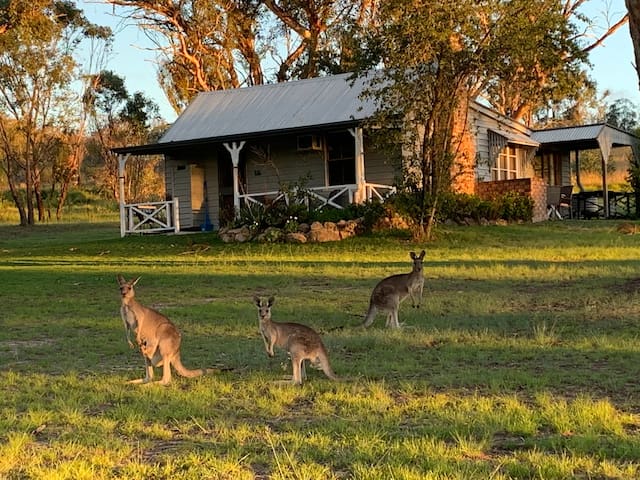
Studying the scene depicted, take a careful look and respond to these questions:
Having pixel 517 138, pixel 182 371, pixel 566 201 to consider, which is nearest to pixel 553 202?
pixel 566 201

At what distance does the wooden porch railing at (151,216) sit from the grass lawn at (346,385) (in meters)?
12.0

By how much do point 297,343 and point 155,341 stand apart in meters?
1.27

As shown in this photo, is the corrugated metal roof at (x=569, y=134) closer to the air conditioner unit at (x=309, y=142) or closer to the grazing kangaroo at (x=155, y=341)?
the air conditioner unit at (x=309, y=142)

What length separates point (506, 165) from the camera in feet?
96.1

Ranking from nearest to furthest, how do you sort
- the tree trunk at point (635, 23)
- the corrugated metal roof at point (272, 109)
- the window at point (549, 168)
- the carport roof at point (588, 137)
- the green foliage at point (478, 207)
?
A: the tree trunk at point (635, 23), the green foliage at point (478, 207), the corrugated metal roof at point (272, 109), the carport roof at point (588, 137), the window at point (549, 168)

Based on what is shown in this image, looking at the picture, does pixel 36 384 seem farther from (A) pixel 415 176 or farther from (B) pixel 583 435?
(A) pixel 415 176

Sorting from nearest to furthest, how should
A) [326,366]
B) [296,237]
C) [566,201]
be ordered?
1. [326,366]
2. [296,237]
3. [566,201]

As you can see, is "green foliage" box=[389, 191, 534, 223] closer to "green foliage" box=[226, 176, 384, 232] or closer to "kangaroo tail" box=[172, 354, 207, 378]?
"green foliage" box=[226, 176, 384, 232]

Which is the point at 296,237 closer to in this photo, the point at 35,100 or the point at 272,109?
the point at 272,109

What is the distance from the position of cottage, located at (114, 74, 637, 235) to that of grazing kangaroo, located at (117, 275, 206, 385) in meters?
15.5

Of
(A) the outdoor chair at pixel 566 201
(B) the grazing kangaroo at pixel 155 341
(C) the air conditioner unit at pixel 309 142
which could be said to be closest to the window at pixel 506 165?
(A) the outdoor chair at pixel 566 201

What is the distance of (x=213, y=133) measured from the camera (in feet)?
87.3

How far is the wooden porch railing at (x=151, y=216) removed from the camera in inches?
1054

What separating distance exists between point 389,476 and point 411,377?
2587mm
